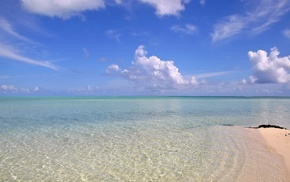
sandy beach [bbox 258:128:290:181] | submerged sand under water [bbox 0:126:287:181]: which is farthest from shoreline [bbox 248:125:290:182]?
submerged sand under water [bbox 0:126:287:181]

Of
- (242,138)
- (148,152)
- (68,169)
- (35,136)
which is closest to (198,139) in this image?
(242,138)

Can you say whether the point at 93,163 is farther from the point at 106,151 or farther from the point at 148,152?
the point at 148,152

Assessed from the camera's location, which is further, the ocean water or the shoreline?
the shoreline

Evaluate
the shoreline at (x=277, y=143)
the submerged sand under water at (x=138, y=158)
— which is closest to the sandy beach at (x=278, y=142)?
the shoreline at (x=277, y=143)

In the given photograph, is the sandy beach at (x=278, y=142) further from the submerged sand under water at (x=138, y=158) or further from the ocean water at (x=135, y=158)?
the ocean water at (x=135, y=158)

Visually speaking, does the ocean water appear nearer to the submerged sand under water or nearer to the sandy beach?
the submerged sand under water

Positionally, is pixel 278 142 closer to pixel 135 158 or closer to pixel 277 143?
pixel 277 143

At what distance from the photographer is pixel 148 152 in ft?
32.8

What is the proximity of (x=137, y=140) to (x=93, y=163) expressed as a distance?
3986 mm

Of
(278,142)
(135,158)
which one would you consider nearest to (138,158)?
(135,158)

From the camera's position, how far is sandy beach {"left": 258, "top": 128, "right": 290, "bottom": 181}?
955 centimetres

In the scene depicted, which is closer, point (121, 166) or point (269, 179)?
point (269, 179)

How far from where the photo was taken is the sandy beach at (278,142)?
9547 millimetres

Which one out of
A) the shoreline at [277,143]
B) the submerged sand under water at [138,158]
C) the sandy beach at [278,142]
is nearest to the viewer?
the submerged sand under water at [138,158]
